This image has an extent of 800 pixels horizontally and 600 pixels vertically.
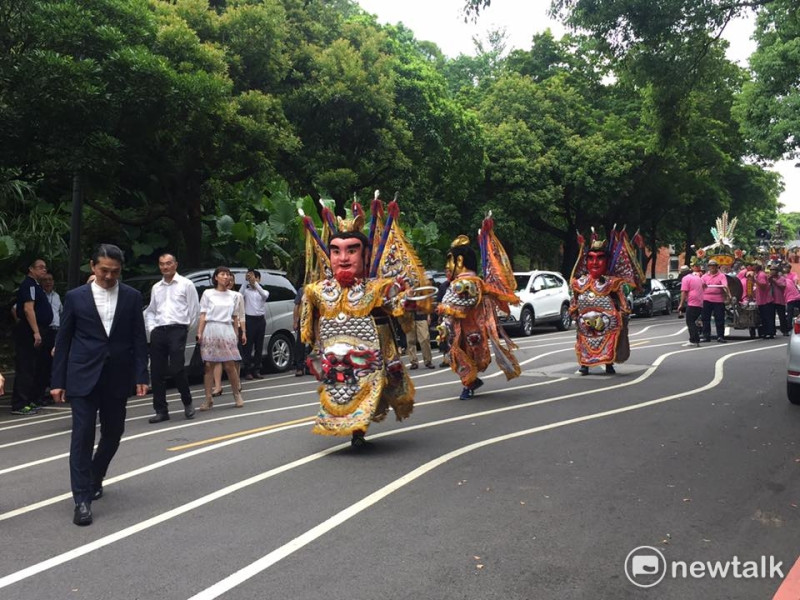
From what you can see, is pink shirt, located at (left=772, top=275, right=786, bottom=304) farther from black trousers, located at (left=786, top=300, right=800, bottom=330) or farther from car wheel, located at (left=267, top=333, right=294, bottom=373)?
car wheel, located at (left=267, top=333, right=294, bottom=373)

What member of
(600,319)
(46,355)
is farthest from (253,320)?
(600,319)

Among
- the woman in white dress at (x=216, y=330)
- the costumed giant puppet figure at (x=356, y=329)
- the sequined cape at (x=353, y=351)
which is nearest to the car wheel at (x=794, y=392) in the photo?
the costumed giant puppet figure at (x=356, y=329)

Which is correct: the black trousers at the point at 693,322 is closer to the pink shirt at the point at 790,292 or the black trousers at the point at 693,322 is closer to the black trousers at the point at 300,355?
the pink shirt at the point at 790,292

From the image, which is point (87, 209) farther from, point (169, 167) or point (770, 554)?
point (770, 554)

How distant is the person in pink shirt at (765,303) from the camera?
61.8 ft

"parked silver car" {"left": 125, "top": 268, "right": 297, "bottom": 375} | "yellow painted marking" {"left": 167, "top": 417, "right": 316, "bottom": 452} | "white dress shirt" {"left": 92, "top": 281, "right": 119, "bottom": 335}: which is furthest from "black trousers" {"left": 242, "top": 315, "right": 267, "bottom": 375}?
"white dress shirt" {"left": 92, "top": 281, "right": 119, "bottom": 335}

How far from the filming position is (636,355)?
51.7 feet

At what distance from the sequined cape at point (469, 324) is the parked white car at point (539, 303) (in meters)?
10.4

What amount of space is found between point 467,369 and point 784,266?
1324cm

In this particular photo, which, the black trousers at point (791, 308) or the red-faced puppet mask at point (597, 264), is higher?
the red-faced puppet mask at point (597, 264)

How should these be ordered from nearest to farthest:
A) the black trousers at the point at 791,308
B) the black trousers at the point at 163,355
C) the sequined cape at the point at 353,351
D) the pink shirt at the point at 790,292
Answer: the sequined cape at the point at 353,351, the black trousers at the point at 163,355, the pink shirt at the point at 790,292, the black trousers at the point at 791,308

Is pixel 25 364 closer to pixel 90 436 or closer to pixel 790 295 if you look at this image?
pixel 90 436

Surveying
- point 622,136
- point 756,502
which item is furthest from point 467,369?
point 622,136

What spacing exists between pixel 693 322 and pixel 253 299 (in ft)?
32.9
